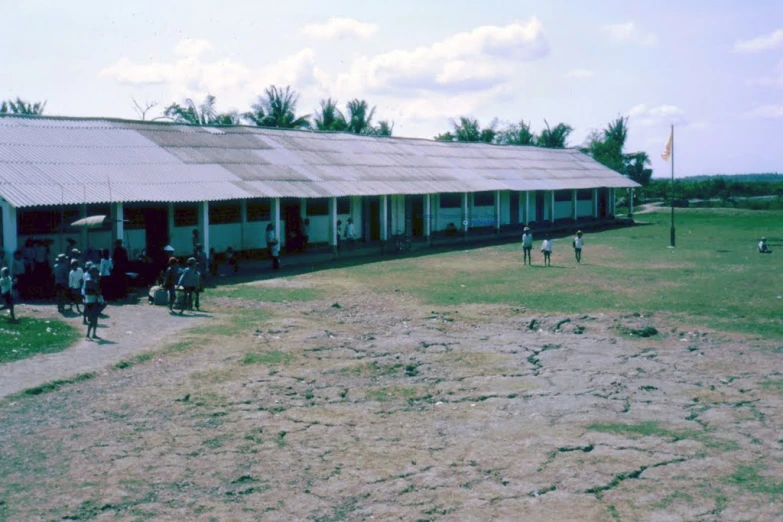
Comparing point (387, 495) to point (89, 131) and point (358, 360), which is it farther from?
point (89, 131)

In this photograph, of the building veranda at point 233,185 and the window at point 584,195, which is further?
the window at point 584,195

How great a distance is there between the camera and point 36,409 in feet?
35.1

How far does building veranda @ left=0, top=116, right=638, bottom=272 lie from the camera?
2245cm

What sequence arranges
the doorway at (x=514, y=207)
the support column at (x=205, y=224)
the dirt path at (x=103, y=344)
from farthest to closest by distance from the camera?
the doorway at (x=514, y=207) → the support column at (x=205, y=224) → the dirt path at (x=103, y=344)

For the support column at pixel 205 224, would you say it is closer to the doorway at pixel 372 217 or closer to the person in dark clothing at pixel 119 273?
the person in dark clothing at pixel 119 273

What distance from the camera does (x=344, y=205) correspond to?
34.3 meters

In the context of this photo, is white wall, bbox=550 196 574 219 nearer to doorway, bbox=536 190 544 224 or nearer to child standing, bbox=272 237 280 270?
doorway, bbox=536 190 544 224

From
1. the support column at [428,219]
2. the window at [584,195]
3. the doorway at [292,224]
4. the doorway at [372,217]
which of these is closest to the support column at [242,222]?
the doorway at [292,224]

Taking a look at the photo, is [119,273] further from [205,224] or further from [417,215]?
[417,215]

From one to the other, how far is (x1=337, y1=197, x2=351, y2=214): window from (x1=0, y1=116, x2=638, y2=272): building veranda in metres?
0.05

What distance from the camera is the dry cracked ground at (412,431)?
7.73 metres

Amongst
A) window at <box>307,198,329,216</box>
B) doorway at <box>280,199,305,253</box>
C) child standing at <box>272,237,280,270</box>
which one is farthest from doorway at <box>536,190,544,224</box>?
child standing at <box>272,237,280,270</box>

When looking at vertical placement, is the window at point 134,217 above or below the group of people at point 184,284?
above

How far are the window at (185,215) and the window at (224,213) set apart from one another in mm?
546
